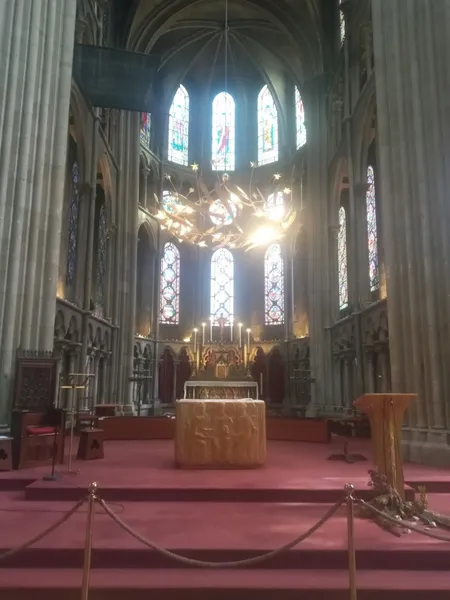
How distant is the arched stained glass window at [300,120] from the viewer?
26.2 m

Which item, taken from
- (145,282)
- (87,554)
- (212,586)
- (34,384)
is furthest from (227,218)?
(87,554)

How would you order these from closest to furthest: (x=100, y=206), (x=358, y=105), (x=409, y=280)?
1. (x=409, y=280)
2. (x=358, y=105)
3. (x=100, y=206)

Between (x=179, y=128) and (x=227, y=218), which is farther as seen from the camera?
(x=179, y=128)

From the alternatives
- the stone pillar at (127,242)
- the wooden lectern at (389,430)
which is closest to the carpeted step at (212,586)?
the wooden lectern at (389,430)

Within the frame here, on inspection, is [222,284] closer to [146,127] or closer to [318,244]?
[318,244]

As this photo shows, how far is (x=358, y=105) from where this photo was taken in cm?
1748

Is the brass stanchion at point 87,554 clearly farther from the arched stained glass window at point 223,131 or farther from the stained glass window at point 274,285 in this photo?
the arched stained glass window at point 223,131

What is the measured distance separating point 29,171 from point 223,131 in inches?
848

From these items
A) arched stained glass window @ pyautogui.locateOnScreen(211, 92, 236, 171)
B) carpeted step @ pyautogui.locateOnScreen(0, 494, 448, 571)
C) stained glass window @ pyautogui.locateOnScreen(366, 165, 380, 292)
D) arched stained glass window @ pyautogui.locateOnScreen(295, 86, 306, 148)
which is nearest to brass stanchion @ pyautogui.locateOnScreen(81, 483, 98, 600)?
carpeted step @ pyautogui.locateOnScreen(0, 494, 448, 571)

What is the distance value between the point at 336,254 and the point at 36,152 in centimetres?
1389

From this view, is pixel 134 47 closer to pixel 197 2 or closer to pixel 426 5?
pixel 197 2

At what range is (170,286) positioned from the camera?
88.0ft

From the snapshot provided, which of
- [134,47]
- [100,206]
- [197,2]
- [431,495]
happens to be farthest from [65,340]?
[197,2]

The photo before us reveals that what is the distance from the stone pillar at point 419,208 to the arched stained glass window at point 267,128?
1828 centimetres
